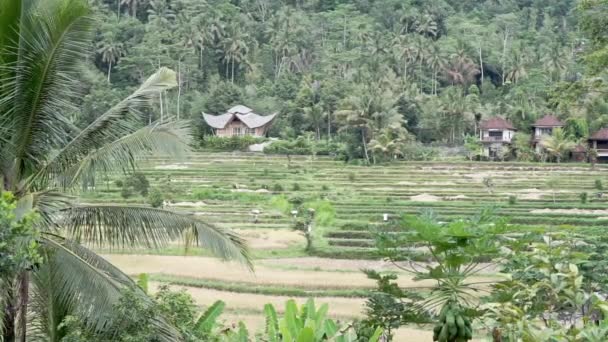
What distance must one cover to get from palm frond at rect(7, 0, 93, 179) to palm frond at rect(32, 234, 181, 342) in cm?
79

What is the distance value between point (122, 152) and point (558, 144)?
98.8 ft

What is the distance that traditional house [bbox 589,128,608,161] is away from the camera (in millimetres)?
33219

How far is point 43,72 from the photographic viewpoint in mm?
5355

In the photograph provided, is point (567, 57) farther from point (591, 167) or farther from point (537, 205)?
point (537, 205)

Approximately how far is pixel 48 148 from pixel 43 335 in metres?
1.51

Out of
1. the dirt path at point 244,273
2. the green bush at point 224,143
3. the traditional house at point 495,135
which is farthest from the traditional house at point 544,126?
the dirt path at point 244,273

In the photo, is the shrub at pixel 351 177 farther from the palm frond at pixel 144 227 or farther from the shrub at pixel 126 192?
the palm frond at pixel 144 227

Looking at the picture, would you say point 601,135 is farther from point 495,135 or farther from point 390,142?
point 390,142

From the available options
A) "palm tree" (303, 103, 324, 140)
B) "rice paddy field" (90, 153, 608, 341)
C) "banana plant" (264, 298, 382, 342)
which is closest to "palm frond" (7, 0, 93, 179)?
"rice paddy field" (90, 153, 608, 341)

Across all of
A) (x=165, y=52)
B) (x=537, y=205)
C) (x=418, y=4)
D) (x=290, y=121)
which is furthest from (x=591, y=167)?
Result: (x=418, y=4)

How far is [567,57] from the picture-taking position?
46.4m

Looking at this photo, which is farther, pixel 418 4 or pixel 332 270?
pixel 418 4

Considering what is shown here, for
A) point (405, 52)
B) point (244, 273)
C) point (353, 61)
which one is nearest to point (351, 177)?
point (244, 273)

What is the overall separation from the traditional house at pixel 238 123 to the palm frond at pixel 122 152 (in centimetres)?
3248
